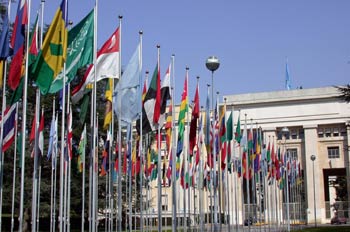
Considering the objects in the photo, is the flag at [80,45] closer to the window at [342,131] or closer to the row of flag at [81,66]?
the row of flag at [81,66]

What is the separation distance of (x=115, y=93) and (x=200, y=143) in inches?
382

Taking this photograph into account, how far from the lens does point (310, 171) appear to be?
74.5 metres

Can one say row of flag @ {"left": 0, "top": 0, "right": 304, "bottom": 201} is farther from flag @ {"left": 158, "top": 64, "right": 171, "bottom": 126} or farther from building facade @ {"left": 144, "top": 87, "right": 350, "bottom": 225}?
building facade @ {"left": 144, "top": 87, "right": 350, "bottom": 225}

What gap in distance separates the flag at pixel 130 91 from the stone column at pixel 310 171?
179ft

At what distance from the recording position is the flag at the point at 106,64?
760 inches

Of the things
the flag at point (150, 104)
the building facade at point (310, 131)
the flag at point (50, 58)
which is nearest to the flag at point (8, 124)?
the flag at point (50, 58)

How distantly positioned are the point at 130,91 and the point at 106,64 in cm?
184

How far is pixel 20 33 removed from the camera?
58.0 ft

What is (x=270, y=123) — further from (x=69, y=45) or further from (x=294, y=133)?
(x=69, y=45)

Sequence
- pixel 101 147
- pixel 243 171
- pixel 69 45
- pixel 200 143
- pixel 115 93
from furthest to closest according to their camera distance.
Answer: pixel 101 147, pixel 243 171, pixel 200 143, pixel 115 93, pixel 69 45

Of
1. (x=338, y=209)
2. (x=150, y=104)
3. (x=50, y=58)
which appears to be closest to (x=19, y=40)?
(x=50, y=58)

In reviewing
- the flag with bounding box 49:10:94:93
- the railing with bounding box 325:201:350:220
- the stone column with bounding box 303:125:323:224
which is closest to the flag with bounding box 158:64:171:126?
the flag with bounding box 49:10:94:93

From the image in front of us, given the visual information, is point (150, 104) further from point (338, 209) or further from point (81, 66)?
point (338, 209)

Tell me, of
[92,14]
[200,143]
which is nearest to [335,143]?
[200,143]
